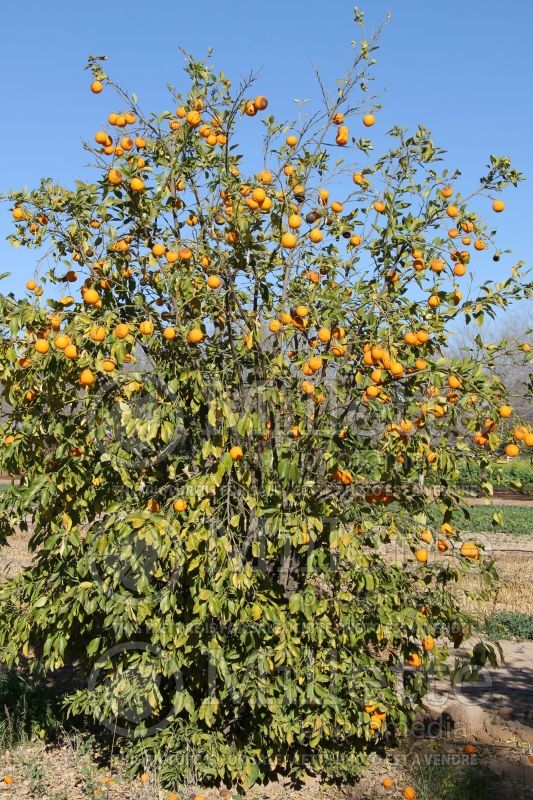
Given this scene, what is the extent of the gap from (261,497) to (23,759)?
203cm

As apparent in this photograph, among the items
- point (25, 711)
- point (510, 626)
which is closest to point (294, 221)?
point (25, 711)

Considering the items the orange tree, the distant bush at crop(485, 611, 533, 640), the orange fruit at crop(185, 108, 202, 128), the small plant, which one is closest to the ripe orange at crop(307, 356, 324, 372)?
the orange tree

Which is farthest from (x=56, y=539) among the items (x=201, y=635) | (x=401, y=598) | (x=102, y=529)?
(x=401, y=598)

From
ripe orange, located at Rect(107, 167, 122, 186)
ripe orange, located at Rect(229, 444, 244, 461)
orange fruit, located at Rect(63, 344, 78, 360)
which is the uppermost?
ripe orange, located at Rect(107, 167, 122, 186)

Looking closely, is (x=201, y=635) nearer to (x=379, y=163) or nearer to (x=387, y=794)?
(x=387, y=794)

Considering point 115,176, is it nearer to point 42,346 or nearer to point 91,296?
point 91,296

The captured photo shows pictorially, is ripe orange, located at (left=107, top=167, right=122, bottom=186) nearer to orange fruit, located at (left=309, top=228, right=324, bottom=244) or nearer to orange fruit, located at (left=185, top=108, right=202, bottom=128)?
orange fruit, located at (left=185, top=108, right=202, bottom=128)

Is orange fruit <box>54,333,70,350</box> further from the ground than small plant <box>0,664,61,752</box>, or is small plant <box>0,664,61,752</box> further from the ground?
orange fruit <box>54,333,70,350</box>

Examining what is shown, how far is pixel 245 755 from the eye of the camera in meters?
3.54

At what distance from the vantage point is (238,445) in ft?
10.9

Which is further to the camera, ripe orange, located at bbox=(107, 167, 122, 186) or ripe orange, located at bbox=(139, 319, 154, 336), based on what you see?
ripe orange, located at bbox=(107, 167, 122, 186)

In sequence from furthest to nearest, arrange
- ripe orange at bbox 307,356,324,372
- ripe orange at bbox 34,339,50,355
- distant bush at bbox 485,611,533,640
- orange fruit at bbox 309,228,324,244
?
distant bush at bbox 485,611,533,640 < orange fruit at bbox 309,228,324,244 < ripe orange at bbox 34,339,50,355 < ripe orange at bbox 307,356,324,372

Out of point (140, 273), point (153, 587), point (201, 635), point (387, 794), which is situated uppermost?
point (140, 273)

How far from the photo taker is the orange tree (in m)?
3.16
